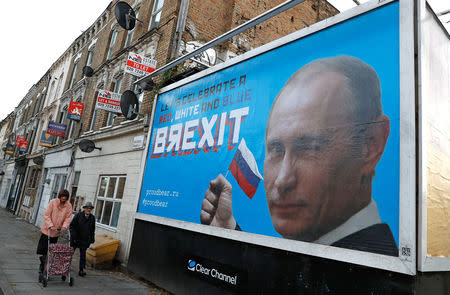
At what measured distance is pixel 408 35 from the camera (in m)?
3.77

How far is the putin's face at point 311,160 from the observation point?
13.3 feet

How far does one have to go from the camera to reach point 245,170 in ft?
18.2

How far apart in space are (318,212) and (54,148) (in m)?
18.3

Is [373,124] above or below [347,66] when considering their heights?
below

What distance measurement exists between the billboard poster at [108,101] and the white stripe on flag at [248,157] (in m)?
7.05

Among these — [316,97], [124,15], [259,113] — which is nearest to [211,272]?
[259,113]

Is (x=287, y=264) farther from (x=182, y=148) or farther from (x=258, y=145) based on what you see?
(x=182, y=148)

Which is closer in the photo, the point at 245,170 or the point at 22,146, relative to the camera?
the point at 245,170

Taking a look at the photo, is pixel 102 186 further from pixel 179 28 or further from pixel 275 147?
pixel 275 147

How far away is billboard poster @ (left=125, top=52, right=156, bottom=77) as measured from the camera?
9844 mm

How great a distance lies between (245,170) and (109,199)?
7101 millimetres

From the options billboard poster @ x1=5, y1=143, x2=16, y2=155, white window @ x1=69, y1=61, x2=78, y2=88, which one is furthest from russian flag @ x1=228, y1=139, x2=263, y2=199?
billboard poster @ x1=5, y1=143, x2=16, y2=155

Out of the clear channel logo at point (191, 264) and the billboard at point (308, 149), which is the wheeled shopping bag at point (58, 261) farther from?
the clear channel logo at point (191, 264)

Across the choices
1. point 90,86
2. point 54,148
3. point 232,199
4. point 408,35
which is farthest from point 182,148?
point 54,148
